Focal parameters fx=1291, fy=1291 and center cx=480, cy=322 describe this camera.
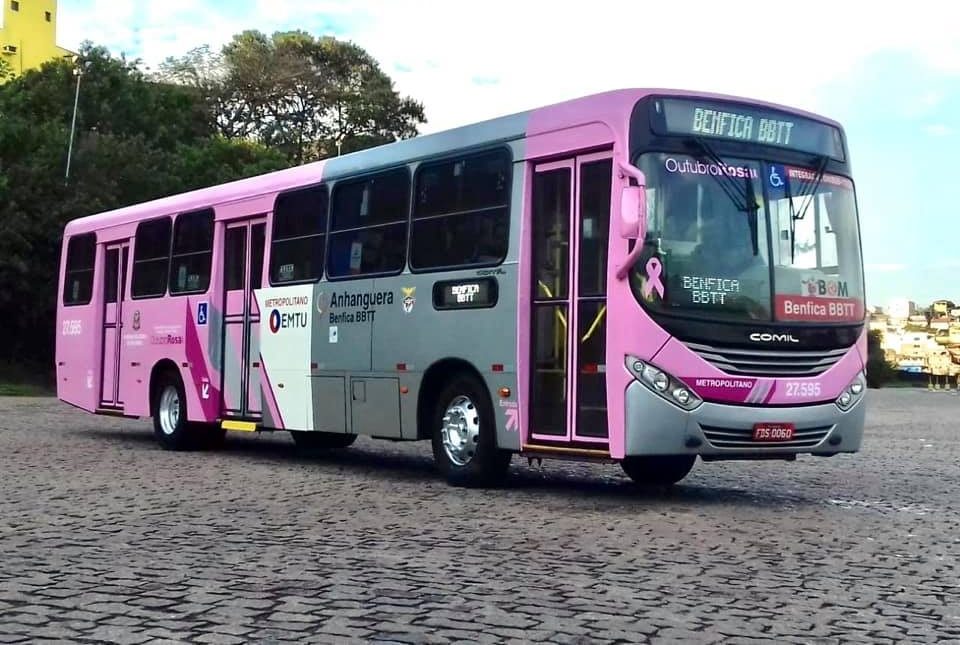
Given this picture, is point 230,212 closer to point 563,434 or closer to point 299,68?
point 563,434

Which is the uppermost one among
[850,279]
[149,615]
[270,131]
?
[270,131]

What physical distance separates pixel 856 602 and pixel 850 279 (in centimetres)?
496

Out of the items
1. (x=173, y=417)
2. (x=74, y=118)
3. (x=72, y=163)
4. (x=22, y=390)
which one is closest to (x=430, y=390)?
(x=173, y=417)

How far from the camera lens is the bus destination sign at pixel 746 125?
411 inches

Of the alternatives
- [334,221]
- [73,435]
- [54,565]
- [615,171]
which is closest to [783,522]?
[615,171]

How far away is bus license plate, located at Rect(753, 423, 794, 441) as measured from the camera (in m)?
10.3

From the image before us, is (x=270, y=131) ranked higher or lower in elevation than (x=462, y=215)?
higher

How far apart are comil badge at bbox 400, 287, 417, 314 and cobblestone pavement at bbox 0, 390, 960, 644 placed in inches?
66.1

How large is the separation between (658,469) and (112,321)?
30.2ft

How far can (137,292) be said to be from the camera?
698 inches

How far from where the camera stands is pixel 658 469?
40.8 ft

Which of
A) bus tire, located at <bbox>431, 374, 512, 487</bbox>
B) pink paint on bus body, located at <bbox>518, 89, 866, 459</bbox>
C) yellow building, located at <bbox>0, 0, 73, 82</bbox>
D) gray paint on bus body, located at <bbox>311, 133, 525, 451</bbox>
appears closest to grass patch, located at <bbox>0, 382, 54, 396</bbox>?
gray paint on bus body, located at <bbox>311, 133, 525, 451</bbox>

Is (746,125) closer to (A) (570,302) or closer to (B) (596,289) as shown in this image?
(B) (596,289)

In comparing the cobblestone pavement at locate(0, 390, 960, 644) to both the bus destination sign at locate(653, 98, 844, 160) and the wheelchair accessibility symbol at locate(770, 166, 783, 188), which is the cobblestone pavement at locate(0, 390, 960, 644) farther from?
the bus destination sign at locate(653, 98, 844, 160)
